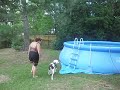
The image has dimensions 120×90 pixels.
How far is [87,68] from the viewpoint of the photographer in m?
12.9

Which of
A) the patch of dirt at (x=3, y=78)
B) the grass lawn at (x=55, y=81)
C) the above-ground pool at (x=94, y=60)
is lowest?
the patch of dirt at (x=3, y=78)

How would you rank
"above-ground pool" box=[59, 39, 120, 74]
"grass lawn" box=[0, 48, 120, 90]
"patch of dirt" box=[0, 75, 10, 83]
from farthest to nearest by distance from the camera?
"above-ground pool" box=[59, 39, 120, 74] → "patch of dirt" box=[0, 75, 10, 83] → "grass lawn" box=[0, 48, 120, 90]

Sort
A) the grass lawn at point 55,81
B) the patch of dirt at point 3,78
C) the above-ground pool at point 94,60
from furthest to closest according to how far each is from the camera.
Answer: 1. the above-ground pool at point 94,60
2. the patch of dirt at point 3,78
3. the grass lawn at point 55,81

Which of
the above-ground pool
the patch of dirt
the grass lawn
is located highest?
the above-ground pool

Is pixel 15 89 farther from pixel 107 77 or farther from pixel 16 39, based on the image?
pixel 16 39

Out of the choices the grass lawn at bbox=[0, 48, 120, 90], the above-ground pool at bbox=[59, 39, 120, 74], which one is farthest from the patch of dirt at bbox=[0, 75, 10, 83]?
the above-ground pool at bbox=[59, 39, 120, 74]

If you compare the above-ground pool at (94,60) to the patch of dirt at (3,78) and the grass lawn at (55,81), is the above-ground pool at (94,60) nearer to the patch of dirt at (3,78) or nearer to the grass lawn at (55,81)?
the grass lawn at (55,81)

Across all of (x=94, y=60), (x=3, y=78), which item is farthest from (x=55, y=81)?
(x=94, y=60)

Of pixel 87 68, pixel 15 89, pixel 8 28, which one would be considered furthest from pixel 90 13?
pixel 15 89

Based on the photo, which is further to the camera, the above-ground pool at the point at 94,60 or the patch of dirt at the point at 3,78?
the above-ground pool at the point at 94,60

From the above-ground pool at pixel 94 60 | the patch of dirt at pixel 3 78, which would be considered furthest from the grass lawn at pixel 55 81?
the above-ground pool at pixel 94 60

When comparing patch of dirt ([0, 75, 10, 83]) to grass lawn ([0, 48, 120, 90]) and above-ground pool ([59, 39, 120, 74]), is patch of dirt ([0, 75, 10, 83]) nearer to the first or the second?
grass lawn ([0, 48, 120, 90])

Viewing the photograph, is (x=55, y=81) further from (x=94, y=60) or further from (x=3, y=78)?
(x=94, y=60)

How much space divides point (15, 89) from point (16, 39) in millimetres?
17586
